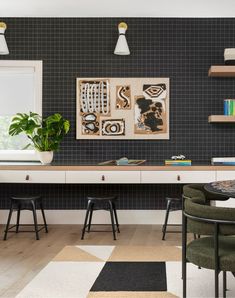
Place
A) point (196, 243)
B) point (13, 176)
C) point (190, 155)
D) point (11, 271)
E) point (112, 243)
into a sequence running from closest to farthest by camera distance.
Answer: point (196, 243)
point (11, 271)
point (112, 243)
point (13, 176)
point (190, 155)

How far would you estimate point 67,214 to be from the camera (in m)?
6.21

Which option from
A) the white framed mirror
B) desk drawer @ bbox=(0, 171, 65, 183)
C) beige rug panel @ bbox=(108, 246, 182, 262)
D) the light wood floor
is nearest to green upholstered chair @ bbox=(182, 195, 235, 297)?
the light wood floor

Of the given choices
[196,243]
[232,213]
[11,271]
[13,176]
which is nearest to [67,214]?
[13,176]

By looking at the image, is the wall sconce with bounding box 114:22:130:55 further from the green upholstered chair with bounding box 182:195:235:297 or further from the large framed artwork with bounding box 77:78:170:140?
the green upholstered chair with bounding box 182:195:235:297

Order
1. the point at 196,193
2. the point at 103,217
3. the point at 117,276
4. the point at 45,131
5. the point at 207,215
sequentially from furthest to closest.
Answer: the point at 103,217 → the point at 45,131 → the point at 117,276 → the point at 196,193 → the point at 207,215

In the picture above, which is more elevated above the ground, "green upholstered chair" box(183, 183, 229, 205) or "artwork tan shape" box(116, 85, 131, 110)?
"artwork tan shape" box(116, 85, 131, 110)

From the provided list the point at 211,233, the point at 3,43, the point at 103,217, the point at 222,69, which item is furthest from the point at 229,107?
the point at 211,233

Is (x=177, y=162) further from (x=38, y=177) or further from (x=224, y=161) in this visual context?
(x=38, y=177)

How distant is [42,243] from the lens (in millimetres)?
5062

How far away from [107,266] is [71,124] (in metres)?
2.52

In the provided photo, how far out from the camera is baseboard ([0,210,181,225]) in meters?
6.15

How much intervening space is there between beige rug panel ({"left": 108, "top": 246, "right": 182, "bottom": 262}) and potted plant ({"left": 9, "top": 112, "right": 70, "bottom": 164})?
1.60 meters

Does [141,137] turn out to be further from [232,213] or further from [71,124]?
[232,213]

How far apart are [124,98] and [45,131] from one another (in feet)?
3.56
